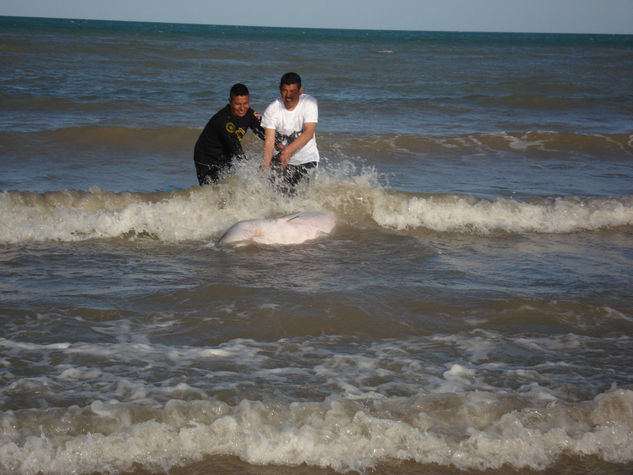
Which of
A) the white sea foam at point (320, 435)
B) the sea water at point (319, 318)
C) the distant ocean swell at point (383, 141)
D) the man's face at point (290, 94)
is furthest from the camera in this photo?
the distant ocean swell at point (383, 141)

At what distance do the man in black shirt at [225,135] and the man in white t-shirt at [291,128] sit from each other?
0.25 m

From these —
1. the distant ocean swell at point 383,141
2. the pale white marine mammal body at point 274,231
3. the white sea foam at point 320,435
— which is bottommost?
the white sea foam at point 320,435

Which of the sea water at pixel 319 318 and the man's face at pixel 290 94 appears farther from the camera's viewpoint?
the man's face at pixel 290 94

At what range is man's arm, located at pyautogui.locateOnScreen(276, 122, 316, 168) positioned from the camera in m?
6.66

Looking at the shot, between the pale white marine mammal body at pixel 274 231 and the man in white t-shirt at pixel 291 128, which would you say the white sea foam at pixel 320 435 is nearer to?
the pale white marine mammal body at pixel 274 231

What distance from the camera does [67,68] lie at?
22.4 m

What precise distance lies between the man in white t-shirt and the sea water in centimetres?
55

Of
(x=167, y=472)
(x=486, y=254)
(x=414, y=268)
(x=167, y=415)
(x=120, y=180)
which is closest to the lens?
(x=167, y=472)

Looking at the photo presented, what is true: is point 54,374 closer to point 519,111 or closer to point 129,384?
point 129,384

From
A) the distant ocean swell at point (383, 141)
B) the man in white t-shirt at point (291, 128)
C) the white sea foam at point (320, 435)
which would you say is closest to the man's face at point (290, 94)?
→ the man in white t-shirt at point (291, 128)

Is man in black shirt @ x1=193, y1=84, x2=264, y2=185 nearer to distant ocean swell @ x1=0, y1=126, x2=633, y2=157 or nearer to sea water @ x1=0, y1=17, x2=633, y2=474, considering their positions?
sea water @ x1=0, y1=17, x2=633, y2=474

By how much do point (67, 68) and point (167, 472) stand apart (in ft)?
73.2

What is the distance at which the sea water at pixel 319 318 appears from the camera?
126 inches

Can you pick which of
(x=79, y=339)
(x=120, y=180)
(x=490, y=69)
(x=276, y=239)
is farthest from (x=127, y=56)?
(x=79, y=339)
